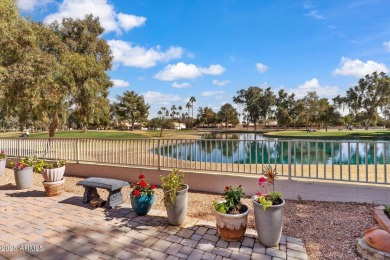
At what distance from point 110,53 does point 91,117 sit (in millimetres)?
7037

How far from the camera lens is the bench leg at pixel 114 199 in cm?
455

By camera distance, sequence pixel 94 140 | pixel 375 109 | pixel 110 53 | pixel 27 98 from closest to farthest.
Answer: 1. pixel 94 140
2. pixel 27 98
3. pixel 110 53
4. pixel 375 109

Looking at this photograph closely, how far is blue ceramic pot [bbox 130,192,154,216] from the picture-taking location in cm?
407

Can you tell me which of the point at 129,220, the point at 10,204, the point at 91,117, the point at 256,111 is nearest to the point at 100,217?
the point at 129,220

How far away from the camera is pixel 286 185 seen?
16.8 ft

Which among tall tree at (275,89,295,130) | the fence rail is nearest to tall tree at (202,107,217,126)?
tall tree at (275,89,295,130)

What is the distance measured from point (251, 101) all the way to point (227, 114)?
13153 mm

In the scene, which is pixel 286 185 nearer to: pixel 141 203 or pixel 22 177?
pixel 141 203

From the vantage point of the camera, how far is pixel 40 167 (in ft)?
18.6

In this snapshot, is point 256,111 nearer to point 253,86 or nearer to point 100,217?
point 253,86

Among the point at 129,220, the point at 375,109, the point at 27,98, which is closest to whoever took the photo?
the point at 129,220

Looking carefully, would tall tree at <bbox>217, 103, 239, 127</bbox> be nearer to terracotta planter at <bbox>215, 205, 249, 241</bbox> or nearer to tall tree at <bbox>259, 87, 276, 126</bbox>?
tall tree at <bbox>259, 87, 276, 126</bbox>

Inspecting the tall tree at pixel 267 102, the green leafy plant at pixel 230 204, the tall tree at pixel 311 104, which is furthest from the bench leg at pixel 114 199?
the tall tree at pixel 267 102

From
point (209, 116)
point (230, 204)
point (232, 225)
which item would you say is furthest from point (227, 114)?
point (232, 225)
